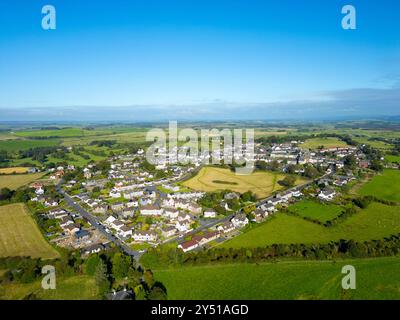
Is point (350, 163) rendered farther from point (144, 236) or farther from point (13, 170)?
point (13, 170)

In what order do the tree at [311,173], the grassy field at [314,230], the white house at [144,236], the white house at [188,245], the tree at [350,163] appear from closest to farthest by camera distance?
1. the white house at [188,245]
2. the grassy field at [314,230]
3. the white house at [144,236]
4. the tree at [311,173]
5. the tree at [350,163]

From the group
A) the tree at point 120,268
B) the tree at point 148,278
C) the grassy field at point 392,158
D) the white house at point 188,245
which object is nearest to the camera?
the tree at point 148,278

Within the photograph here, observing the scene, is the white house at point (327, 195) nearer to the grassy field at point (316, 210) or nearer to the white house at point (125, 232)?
the grassy field at point (316, 210)

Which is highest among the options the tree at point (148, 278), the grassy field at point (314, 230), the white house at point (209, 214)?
the white house at point (209, 214)

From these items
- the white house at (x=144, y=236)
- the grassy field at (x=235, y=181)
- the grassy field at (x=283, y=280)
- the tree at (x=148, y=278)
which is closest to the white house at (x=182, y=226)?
the white house at (x=144, y=236)

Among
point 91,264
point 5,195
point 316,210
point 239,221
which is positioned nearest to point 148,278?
point 91,264
